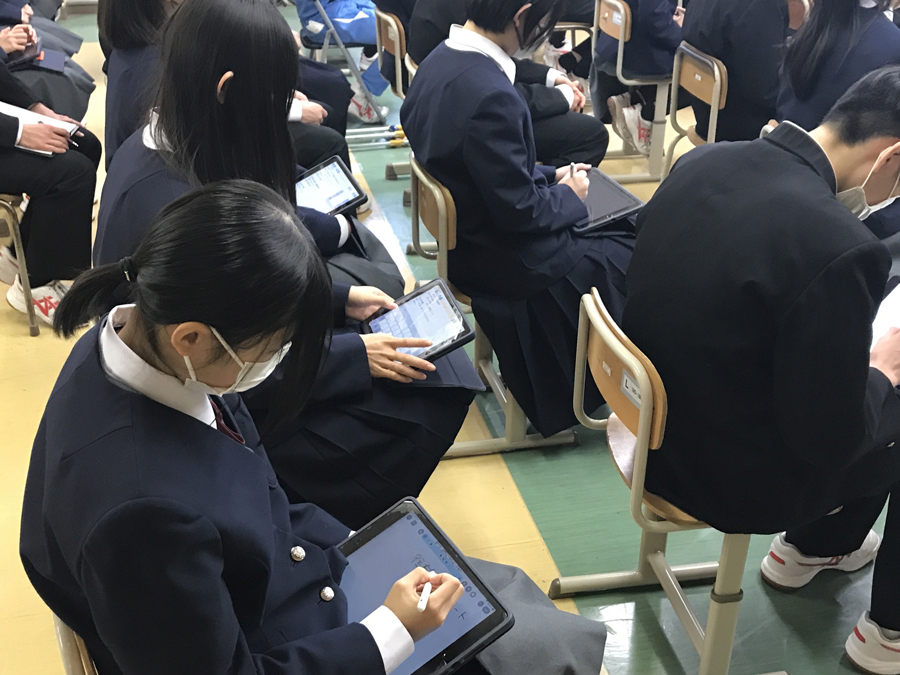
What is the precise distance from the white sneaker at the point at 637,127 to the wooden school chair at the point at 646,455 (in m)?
2.52

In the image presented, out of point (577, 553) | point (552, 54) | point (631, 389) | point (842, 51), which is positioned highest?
point (842, 51)

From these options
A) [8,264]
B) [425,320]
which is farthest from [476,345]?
[8,264]

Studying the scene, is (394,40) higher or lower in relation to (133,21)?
lower

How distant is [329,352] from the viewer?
1.49 m

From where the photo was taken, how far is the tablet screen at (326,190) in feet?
7.27

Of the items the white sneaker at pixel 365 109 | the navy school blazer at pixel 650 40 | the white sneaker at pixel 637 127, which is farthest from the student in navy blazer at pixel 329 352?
the white sneaker at pixel 365 109

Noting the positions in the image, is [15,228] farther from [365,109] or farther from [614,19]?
[614,19]

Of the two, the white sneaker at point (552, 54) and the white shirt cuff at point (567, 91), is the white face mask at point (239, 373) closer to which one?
the white shirt cuff at point (567, 91)

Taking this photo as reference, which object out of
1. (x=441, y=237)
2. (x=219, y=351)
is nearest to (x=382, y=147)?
(x=441, y=237)

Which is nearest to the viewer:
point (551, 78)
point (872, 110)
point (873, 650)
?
point (872, 110)

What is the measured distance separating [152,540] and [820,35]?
2276 millimetres

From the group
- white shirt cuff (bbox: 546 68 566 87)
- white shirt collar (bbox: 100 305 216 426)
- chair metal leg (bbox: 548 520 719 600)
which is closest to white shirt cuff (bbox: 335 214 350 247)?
chair metal leg (bbox: 548 520 719 600)

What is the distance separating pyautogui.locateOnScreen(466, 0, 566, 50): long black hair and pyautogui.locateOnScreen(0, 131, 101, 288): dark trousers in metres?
1.43

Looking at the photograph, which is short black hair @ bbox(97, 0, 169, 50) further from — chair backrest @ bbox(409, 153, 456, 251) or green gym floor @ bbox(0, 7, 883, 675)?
green gym floor @ bbox(0, 7, 883, 675)
